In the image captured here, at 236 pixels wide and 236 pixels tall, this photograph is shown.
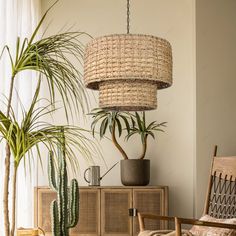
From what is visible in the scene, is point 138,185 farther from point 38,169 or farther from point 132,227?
point 38,169

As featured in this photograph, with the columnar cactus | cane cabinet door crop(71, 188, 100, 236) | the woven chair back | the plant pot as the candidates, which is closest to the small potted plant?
the plant pot

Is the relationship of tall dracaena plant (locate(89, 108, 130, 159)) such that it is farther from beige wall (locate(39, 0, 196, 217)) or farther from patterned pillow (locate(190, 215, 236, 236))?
patterned pillow (locate(190, 215, 236, 236))

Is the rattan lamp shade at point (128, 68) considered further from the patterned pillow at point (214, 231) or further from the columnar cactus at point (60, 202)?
the patterned pillow at point (214, 231)

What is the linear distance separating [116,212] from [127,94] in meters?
1.86

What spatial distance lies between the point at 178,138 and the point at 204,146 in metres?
0.31

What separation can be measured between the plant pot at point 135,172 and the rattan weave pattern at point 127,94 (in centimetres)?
170

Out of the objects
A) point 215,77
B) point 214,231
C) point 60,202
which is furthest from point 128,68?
point 215,77

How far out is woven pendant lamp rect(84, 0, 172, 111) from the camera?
2342mm

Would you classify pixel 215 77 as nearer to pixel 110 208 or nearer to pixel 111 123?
pixel 111 123

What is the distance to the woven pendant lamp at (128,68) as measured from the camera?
2.34 m

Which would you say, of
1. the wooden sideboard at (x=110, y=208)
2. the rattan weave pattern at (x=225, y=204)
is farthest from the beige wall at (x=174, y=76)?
the rattan weave pattern at (x=225, y=204)

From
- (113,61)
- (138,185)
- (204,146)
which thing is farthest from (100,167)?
(113,61)

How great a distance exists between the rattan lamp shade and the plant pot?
65.6 inches

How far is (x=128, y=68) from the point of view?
91.8 inches
